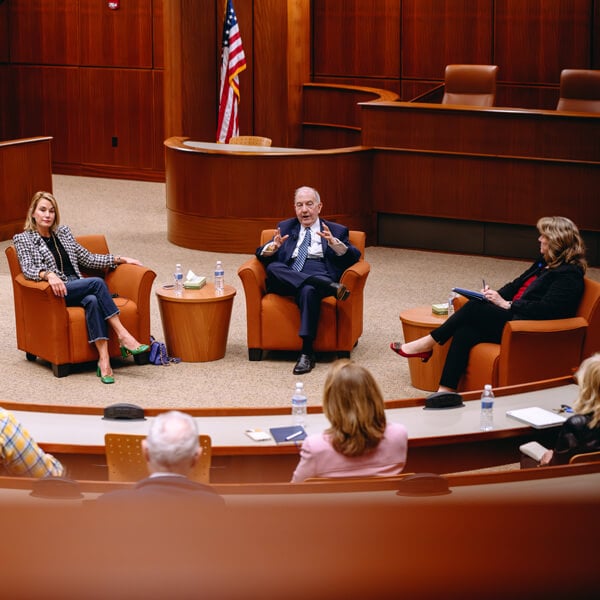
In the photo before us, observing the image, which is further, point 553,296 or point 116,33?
point 116,33

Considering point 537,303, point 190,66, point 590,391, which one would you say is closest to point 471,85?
point 190,66

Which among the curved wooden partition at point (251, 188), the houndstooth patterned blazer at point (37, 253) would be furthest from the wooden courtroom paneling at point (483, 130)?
the houndstooth patterned blazer at point (37, 253)

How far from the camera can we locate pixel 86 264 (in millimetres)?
6082

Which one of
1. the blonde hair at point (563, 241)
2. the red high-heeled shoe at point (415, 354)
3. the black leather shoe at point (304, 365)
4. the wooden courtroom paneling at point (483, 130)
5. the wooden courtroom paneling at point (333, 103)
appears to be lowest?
the black leather shoe at point (304, 365)

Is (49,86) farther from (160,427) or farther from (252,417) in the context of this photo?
(160,427)

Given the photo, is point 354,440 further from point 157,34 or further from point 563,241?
point 157,34

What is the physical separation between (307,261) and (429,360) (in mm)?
1069

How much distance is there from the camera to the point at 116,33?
1342 cm

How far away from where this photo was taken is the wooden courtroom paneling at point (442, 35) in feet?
38.2

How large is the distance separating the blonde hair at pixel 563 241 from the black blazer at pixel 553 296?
4 cm

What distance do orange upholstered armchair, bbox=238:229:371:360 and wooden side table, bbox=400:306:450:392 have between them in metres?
0.38

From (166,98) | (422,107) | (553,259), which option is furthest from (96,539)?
(166,98)

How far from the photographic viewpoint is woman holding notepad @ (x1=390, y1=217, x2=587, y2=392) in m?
5.12

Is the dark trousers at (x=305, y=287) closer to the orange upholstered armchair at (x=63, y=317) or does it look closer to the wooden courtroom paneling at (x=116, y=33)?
the orange upholstered armchair at (x=63, y=317)
